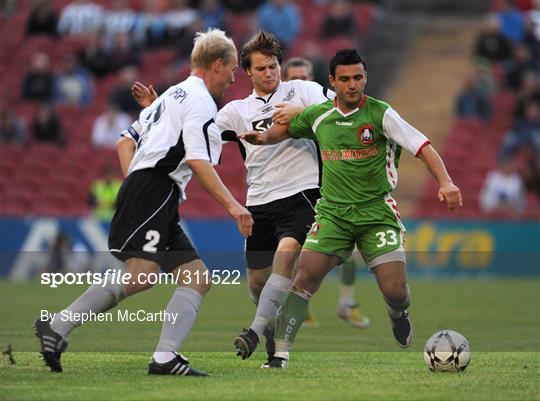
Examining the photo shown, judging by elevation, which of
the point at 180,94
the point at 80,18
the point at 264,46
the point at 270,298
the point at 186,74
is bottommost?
the point at 270,298

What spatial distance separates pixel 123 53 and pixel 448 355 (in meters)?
20.1

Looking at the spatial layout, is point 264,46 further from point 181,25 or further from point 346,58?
point 181,25

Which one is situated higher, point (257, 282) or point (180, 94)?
point (180, 94)

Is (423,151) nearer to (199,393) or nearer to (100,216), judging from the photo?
(199,393)

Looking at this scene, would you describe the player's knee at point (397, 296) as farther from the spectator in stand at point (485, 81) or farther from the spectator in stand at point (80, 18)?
the spectator in stand at point (80, 18)

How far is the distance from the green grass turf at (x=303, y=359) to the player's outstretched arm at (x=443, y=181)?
50.2 inches

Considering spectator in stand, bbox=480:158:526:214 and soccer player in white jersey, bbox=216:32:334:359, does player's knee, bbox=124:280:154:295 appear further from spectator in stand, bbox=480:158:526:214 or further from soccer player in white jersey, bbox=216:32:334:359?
spectator in stand, bbox=480:158:526:214

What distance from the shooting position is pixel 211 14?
91.8ft

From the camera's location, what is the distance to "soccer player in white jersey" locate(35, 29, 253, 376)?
866cm

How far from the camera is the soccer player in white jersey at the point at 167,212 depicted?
8664mm

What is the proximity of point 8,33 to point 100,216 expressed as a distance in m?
9.12

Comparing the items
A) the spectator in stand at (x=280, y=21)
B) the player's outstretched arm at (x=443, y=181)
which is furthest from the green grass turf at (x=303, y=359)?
the spectator in stand at (x=280, y=21)

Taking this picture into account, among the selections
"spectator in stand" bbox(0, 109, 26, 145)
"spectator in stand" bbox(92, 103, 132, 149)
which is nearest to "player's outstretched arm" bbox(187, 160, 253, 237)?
"spectator in stand" bbox(92, 103, 132, 149)

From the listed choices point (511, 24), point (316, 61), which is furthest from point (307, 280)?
point (511, 24)
